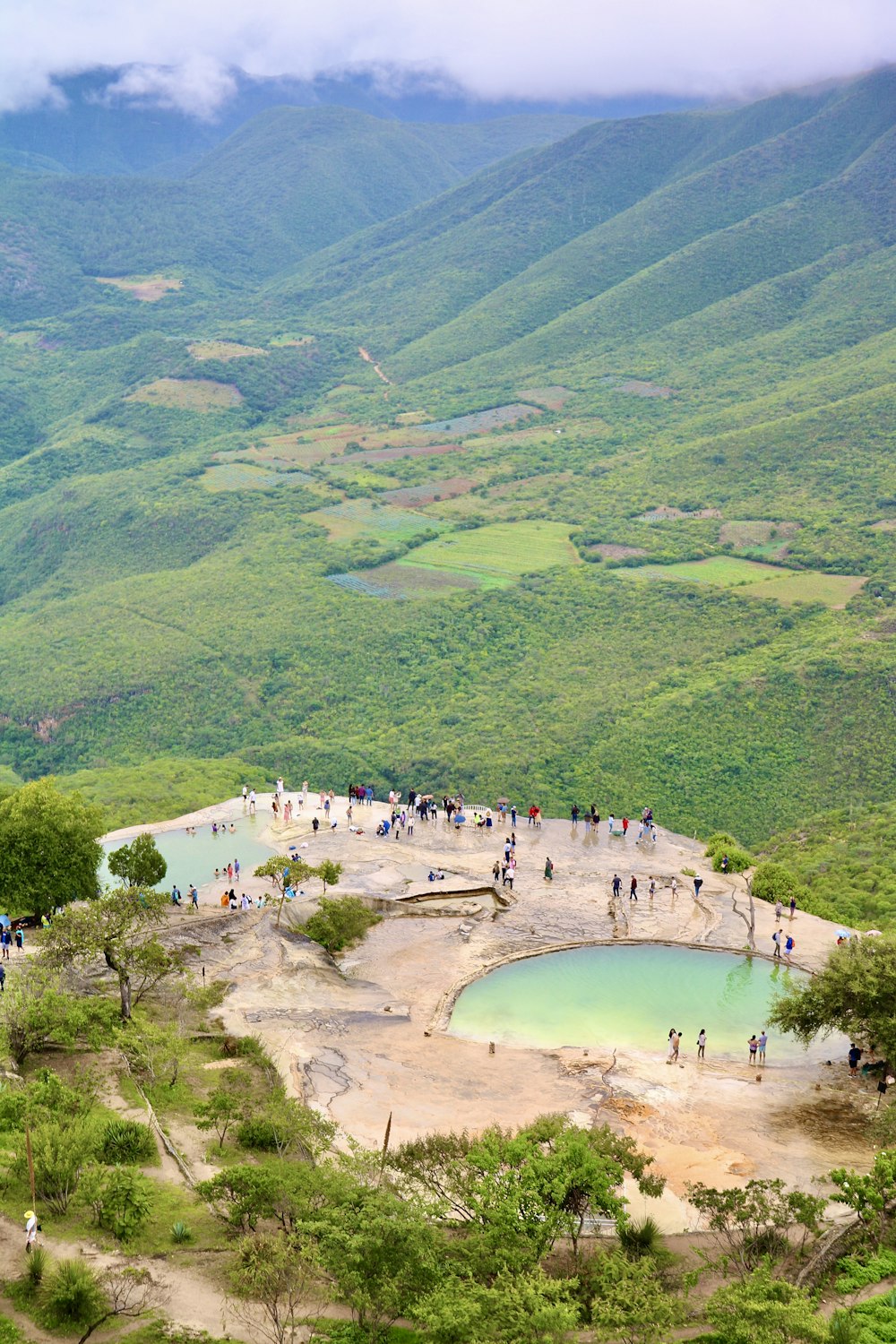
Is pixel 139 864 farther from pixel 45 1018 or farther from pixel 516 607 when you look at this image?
pixel 516 607

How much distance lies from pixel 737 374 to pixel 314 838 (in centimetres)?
14292

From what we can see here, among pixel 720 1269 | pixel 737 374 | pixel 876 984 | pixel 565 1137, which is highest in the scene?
pixel 737 374

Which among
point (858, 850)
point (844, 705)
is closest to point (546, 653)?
point (844, 705)

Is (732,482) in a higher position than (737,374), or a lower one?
lower

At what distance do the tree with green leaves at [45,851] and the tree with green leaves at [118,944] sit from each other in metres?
7.94

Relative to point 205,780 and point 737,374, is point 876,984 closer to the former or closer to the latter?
point 205,780

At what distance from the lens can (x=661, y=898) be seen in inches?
2375

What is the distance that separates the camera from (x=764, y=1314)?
29.0 meters

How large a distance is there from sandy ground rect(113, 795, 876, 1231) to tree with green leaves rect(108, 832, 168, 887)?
2990 mm

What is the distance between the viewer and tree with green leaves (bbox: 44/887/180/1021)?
4522cm

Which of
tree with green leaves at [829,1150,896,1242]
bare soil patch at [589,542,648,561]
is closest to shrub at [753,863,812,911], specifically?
tree with green leaves at [829,1150,896,1242]

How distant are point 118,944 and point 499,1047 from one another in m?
13.5

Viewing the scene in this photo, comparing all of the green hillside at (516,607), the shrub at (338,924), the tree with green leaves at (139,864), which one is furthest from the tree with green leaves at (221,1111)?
the green hillside at (516,607)

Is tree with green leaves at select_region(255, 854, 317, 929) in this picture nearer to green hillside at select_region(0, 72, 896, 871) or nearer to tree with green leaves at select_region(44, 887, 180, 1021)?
tree with green leaves at select_region(44, 887, 180, 1021)
